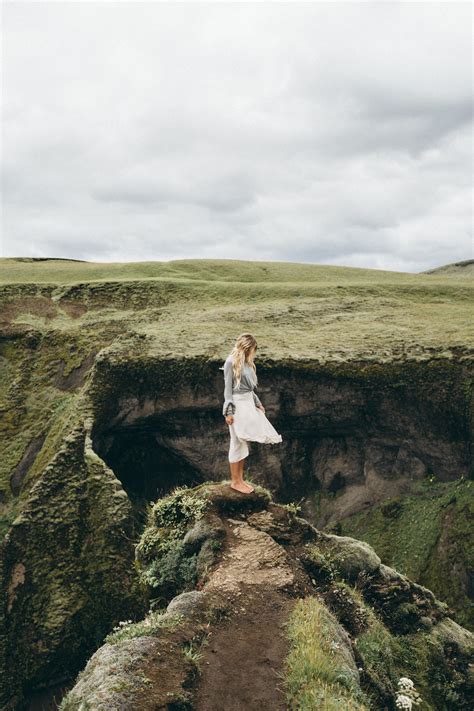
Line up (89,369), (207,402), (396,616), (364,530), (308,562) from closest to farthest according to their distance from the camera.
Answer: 1. (308,562)
2. (396,616)
3. (364,530)
4. (207,402)
5. (89,369)

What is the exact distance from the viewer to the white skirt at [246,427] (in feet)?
44.7

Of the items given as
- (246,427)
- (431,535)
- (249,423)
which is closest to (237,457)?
(246,427)

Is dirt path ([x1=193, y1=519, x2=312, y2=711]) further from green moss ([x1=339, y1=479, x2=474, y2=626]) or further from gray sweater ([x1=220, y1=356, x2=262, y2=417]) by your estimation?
green moss ([x1=339, y1=479, x2=474, y2=626])

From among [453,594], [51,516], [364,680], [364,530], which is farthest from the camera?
[364,530]

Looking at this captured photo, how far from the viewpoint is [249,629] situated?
34.0 feet

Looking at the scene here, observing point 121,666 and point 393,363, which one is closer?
point 121,666

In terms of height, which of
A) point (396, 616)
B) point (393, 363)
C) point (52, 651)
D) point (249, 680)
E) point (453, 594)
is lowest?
point (52, 651)

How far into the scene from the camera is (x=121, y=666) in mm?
8727

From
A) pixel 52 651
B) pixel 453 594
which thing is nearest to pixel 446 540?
pixel 453 594

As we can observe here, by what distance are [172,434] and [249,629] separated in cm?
2397

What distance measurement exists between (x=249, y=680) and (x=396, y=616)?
6.60 meters

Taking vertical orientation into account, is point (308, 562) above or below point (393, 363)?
below

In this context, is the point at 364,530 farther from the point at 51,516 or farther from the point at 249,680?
the point at 249,680

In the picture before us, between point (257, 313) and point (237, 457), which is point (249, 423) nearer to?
point (237, 457)
